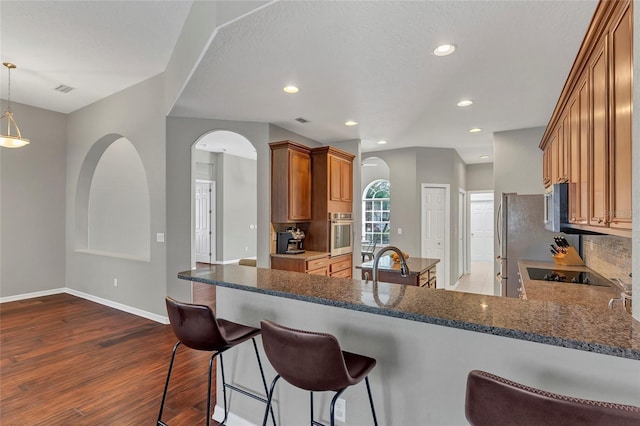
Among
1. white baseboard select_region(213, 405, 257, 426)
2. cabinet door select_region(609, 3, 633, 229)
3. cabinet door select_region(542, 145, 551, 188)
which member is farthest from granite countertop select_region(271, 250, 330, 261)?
cabinet door select_region(609, 3, 633, 229)

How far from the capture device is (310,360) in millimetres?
1228

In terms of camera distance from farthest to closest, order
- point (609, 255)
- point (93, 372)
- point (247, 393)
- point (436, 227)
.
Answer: point (436, 227)
point (93, 372)
point (609, 255)
point (247, 393)

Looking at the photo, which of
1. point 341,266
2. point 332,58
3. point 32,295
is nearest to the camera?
point 332,58

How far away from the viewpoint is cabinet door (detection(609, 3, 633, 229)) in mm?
1326

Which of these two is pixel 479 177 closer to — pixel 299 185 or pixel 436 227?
pixel 436 227

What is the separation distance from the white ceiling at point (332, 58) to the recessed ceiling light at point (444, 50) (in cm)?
5

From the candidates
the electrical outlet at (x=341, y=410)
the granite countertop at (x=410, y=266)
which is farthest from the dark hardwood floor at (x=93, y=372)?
the granite countertop at (x=410, y=266)

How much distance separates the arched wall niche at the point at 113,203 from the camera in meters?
5.56

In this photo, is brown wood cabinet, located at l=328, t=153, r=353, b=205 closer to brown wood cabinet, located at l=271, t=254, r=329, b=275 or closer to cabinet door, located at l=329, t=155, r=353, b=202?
Result: cabinet door, located at l=329, t=155, r=353, b=202

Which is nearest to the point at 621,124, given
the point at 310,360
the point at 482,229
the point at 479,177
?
the point at 310,360

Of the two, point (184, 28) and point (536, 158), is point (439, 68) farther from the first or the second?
point (536, 158)

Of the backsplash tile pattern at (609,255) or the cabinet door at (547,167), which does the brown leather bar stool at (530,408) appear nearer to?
the backsplash tile pattern at (609,255)

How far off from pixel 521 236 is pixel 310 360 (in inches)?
146

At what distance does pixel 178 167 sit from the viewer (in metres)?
4.24
